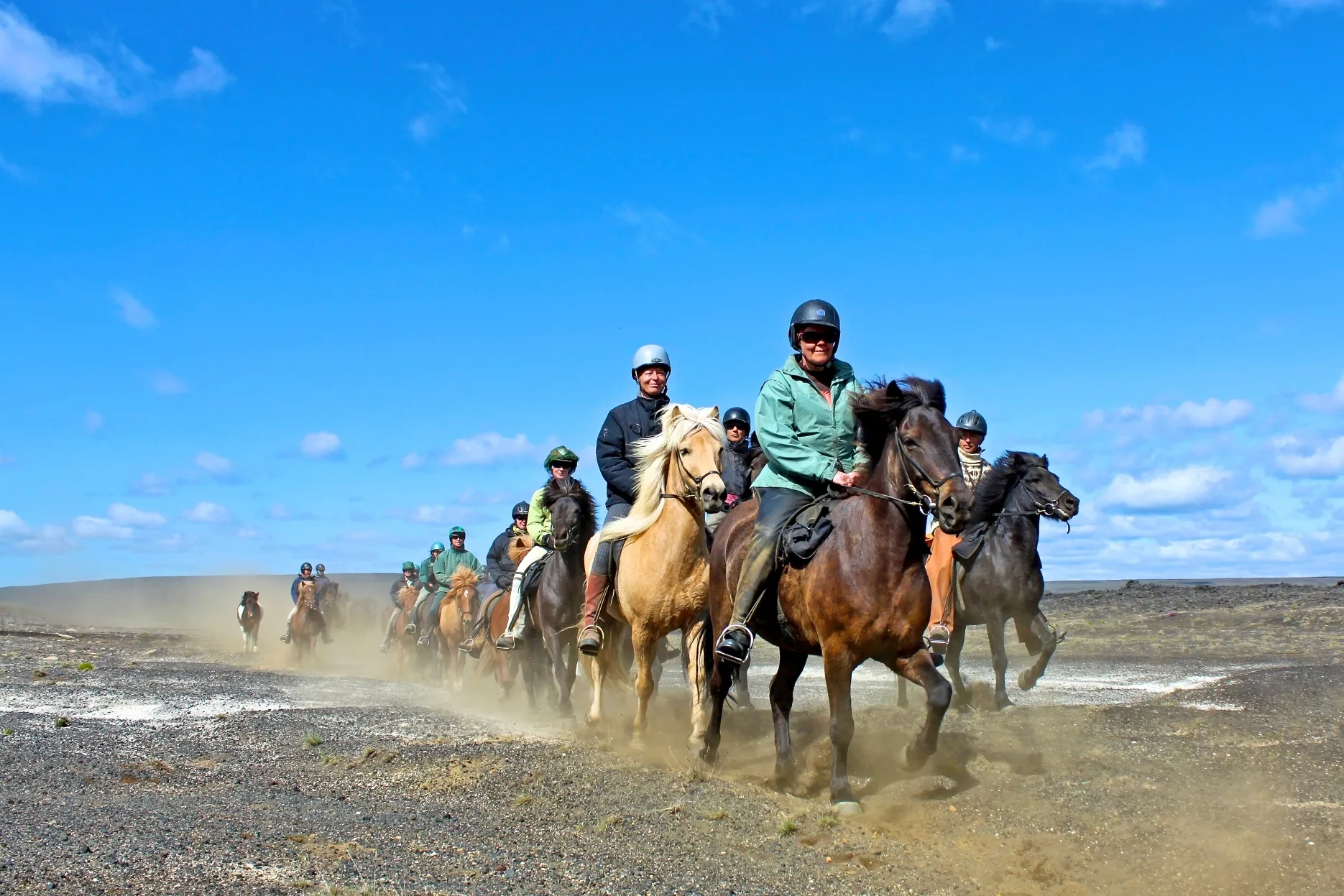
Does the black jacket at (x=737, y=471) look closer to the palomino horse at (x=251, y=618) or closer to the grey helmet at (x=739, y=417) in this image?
the grey helmet at (x=739, y=417)

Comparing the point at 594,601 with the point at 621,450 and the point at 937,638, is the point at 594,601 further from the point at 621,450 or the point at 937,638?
the point at 937,638

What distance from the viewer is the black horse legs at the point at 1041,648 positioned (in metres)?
11.8

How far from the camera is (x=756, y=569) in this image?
7.88 meters

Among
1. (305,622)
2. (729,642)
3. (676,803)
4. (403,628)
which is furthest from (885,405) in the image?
(305,622)

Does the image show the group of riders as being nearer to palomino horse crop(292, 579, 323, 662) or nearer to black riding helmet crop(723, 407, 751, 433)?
black riding helmet crop(723, 407, 751, 433)

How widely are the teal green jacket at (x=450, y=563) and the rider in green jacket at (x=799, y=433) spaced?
1456 cm

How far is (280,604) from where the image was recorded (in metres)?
66.2

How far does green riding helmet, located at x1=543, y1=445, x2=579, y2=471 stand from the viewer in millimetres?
13828

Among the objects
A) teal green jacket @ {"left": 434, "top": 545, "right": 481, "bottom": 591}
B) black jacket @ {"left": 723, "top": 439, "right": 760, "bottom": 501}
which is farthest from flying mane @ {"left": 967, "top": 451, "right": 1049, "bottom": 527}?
teal green jacket @ {"left": 434, "top": 545, "right": 481, "bottom": 591}

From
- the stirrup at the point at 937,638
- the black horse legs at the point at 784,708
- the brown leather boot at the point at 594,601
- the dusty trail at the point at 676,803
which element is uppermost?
the brown leather boot at the point at 594,601

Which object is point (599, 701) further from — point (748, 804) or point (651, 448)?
point (748, 804)

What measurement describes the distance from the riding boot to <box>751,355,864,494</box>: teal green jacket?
0.17 m

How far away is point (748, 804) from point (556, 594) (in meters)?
5.74

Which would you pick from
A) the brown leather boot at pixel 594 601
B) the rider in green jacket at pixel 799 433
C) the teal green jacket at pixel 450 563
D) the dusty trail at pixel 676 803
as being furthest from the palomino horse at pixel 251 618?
the rider in green jacket at pixel 799 433
